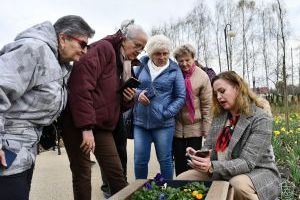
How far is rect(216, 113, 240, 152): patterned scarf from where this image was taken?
3.67m

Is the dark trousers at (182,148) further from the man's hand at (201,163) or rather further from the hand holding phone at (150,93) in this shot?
the man's hand at (201,163)

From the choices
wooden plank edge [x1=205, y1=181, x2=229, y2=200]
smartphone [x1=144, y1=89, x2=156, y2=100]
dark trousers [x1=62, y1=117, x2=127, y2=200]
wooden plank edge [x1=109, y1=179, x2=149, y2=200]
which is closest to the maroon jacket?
dark trousers [x1=62, y1=117, x2=127, y2=200]

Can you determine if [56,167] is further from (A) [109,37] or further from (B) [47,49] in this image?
(B) [47,49]

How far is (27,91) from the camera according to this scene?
8.57 feet

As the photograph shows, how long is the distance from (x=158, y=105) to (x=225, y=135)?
1046 mm

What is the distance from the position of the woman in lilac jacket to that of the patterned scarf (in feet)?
2.95

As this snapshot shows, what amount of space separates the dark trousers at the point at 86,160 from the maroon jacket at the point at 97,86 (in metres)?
0.11

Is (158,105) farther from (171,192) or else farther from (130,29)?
(171,192)

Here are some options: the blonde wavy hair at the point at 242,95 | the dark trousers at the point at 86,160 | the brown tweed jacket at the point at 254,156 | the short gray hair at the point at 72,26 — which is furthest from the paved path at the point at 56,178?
the short gray hair at the point at 72,26

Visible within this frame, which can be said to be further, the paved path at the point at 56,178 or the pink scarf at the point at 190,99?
the paved path at the point at 56,178

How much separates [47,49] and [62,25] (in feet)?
1.11

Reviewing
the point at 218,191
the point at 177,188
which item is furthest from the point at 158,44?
the point at 218,191

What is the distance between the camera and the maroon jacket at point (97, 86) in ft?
11.5

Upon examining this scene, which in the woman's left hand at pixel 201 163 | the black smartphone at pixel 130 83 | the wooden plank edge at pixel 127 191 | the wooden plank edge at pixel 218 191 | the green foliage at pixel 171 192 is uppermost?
the black smartphone at pixel 130 83
